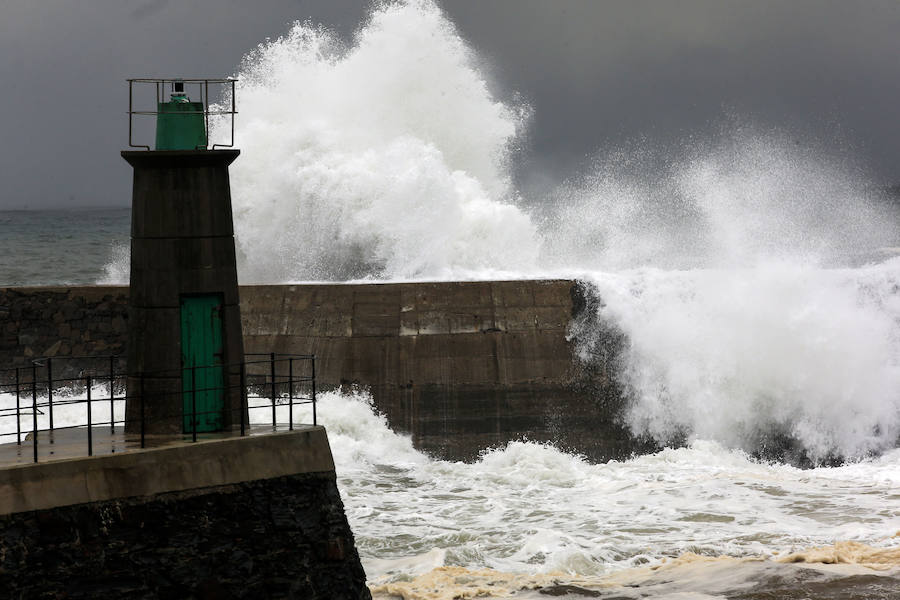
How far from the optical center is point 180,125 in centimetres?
656

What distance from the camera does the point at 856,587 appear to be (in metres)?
7.18

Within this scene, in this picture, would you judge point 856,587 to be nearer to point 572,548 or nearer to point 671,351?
point 572,548

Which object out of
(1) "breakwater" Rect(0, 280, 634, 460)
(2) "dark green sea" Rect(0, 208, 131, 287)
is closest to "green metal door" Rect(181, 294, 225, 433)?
(1) "breakwater" Rect(0, 280, 634, 460)

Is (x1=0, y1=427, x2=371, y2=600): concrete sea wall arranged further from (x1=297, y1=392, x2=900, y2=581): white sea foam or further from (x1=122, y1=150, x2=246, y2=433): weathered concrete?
(x1=297, y1=392, x2=900, y2=581): white sea foam

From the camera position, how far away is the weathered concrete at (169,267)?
638 cm

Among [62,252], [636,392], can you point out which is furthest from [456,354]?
[62,252]

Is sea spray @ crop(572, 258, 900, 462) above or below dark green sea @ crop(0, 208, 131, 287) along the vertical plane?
below

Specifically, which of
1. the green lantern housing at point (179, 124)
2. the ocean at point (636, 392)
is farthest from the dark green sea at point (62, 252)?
the green lantern housing at point (179, 124)

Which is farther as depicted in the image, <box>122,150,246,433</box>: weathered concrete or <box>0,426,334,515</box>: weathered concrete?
<box>122,150,246,433</box>: weathered concrete

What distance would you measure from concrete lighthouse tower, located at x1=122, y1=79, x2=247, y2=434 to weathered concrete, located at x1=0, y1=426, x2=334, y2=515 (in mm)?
547

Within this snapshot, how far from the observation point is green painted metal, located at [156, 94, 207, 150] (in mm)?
6547

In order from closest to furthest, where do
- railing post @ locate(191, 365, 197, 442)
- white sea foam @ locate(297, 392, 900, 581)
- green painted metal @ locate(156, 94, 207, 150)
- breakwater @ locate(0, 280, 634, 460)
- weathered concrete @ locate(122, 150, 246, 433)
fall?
railing post @ locate(191, 365, 197, 442) → weathered concrete @ locate(122, 150, 246, 433) → green painted metal @ locate(156, 94, 207, 150) → white sea foam @ locate(297, 392, 900, 581) → breakwater @ locate(0, 280, 634, 460)

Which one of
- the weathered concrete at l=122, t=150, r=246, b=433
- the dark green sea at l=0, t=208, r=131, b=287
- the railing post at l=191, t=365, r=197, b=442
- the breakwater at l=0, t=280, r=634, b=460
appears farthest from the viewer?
the dark green sea at l=0, t=208, r=131, b=287

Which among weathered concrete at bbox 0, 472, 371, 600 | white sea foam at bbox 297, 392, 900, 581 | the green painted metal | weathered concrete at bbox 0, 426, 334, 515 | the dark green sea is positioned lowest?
white sea foam at bbox 297, 392, 900, 581
